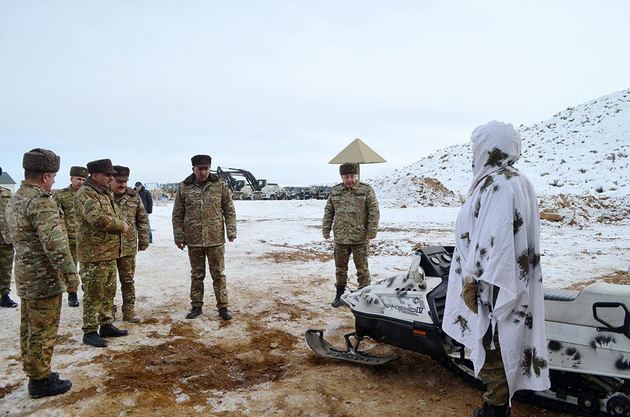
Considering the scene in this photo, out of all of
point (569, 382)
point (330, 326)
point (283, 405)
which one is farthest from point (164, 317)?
point (569, 382)

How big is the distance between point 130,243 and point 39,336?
2.02 m

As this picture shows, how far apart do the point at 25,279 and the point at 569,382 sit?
3.90 meters

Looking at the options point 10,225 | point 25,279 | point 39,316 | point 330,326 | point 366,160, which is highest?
point 366,160

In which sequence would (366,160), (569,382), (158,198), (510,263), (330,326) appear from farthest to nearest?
(158,198)
(366,160)
(330,326)
(569,382)
(510,263)

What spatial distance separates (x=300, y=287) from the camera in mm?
7027

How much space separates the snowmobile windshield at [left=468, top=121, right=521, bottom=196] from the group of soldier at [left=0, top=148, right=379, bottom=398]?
301 centimetres

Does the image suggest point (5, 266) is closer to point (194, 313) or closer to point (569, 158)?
point (194, 313)

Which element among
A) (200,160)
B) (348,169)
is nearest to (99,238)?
(200,160)

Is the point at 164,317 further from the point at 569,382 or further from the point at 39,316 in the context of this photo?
the point at 569,382

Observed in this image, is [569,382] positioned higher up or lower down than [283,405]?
higher up

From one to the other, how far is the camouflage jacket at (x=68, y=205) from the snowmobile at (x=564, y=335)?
4633 mm

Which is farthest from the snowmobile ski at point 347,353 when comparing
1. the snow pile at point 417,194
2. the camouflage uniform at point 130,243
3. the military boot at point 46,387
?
the snow pile at point 417,194

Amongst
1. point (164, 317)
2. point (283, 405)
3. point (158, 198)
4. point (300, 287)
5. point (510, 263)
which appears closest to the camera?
point (510, 263)

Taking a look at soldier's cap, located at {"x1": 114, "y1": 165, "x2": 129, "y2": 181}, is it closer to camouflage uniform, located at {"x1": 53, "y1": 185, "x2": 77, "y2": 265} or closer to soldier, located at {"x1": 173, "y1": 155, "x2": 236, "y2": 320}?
soldier, located at {"x1": 173, "y1": 155, "x2": 236, "y2": 320}
